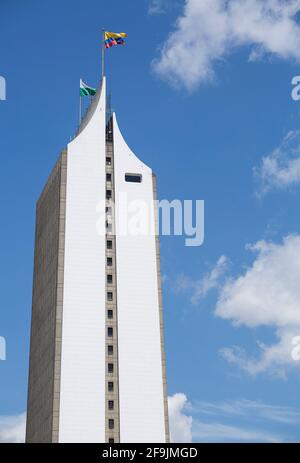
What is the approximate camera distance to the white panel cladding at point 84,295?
343 ft

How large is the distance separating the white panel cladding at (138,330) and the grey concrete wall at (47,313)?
8.98m

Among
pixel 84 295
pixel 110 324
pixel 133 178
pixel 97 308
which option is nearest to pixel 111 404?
pixel 110 324

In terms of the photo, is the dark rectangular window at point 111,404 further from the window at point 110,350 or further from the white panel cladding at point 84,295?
the window at point 110,350

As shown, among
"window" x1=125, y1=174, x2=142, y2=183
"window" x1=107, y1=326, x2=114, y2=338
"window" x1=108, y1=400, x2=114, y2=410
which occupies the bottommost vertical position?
"window" x1=108, y1=400, x2=114, y2=410

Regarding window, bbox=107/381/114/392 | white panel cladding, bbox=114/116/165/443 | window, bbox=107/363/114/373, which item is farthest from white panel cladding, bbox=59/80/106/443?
white panel cladding, bbox=114/116/165/443

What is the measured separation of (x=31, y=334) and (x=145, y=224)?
2902 cm

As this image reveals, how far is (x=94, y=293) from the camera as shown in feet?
368

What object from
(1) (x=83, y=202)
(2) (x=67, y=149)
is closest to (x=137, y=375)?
(1) (x=83, y=202)

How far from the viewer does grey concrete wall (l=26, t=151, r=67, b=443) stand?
107m

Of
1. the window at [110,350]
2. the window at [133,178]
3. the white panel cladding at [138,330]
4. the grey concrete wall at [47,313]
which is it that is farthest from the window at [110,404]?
the window at [133,178]

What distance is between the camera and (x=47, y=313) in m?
117

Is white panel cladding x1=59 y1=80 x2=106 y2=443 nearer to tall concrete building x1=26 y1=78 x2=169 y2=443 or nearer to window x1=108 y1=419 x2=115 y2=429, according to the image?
tall concrete building x1=26 y1=78 x2=169 y2=443

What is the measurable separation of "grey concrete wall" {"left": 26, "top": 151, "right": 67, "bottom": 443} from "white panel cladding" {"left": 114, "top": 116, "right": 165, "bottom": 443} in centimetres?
898

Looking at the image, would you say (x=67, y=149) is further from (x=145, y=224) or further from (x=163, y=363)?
(x=163, y=363)
